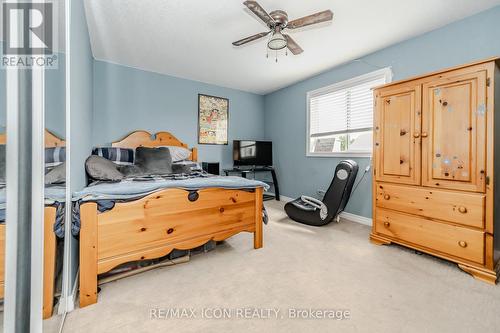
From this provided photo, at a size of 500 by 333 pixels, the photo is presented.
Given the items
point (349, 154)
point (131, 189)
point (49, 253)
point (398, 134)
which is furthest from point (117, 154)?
point (398, 134)

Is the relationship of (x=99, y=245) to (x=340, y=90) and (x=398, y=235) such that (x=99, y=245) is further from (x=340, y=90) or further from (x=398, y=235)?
(x=340, y=90)

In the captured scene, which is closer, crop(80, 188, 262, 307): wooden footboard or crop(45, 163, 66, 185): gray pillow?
crop(45, 163, 66, 185): gray pillow

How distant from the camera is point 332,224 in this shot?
304cm

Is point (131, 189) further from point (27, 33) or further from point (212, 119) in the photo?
point (212, 119)

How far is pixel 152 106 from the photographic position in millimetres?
3711

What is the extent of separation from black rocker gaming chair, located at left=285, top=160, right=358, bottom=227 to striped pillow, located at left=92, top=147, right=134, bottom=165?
2448 millimetres

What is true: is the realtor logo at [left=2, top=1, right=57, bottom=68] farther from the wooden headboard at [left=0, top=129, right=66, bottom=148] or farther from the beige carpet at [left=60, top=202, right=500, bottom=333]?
the beige carpet at [left=60, top=202, right=500, bottom=333]

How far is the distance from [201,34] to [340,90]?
7.26 feet

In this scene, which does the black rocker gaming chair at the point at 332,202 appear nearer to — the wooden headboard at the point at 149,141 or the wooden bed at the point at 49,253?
the wooden headboard at the point at 149,141

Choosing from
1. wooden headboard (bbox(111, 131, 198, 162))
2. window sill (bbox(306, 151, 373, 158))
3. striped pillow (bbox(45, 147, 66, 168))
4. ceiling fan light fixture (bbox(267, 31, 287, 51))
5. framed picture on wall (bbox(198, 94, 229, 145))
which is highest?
ceiling fan light fixture (bbox(267, 31, 287, 51))

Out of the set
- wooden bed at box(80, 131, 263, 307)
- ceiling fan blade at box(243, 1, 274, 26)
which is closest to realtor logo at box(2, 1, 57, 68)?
wooden bed at box(80, 131, 263, 307)

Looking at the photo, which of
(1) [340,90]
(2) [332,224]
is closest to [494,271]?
(2) [332,224]

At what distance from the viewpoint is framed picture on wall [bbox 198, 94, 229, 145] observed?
13.8 feet

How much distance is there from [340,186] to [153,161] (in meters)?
2.45
